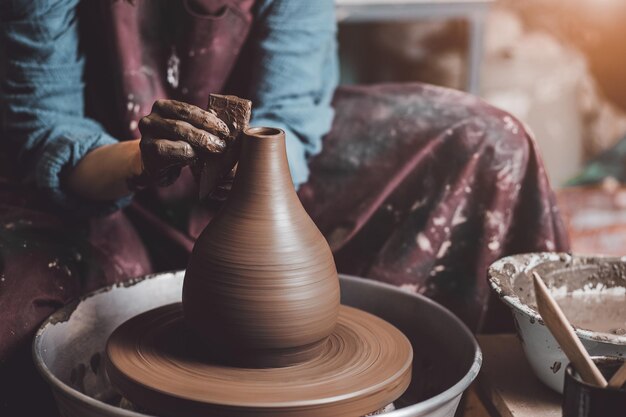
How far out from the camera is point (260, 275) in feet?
3.41

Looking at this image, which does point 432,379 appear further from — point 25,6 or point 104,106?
point 25,6

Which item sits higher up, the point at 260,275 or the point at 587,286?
the point at 260,275

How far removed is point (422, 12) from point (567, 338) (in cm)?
239

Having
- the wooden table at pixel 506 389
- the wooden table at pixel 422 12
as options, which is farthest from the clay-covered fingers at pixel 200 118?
the wooden table at pixel 422 12

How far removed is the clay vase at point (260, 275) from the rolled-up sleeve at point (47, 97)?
0.47 meters

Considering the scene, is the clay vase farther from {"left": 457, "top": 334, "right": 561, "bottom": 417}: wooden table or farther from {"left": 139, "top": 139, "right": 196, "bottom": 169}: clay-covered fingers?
{"left": 457, "top": 334, "right": 561, "bottom": 417}: wooden table

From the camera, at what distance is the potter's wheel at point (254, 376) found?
37.9 inches

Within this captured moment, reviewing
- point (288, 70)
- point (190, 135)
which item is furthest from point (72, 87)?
point (190, 135)

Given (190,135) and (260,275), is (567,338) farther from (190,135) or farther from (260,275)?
(190,135)

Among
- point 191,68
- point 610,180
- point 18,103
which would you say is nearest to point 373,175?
point 191,68

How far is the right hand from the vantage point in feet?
3.63

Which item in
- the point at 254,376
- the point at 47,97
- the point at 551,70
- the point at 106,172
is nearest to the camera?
the point at 254,376

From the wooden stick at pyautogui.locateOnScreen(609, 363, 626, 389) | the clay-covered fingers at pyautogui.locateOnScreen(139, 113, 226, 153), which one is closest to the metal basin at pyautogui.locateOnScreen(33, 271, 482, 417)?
the wooden stick at pyautogui.locateOnScreen(609, 363, 626, 389)

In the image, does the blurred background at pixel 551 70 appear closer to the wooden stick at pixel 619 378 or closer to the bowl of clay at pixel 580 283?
the bowl of clay at pixel 580 283
